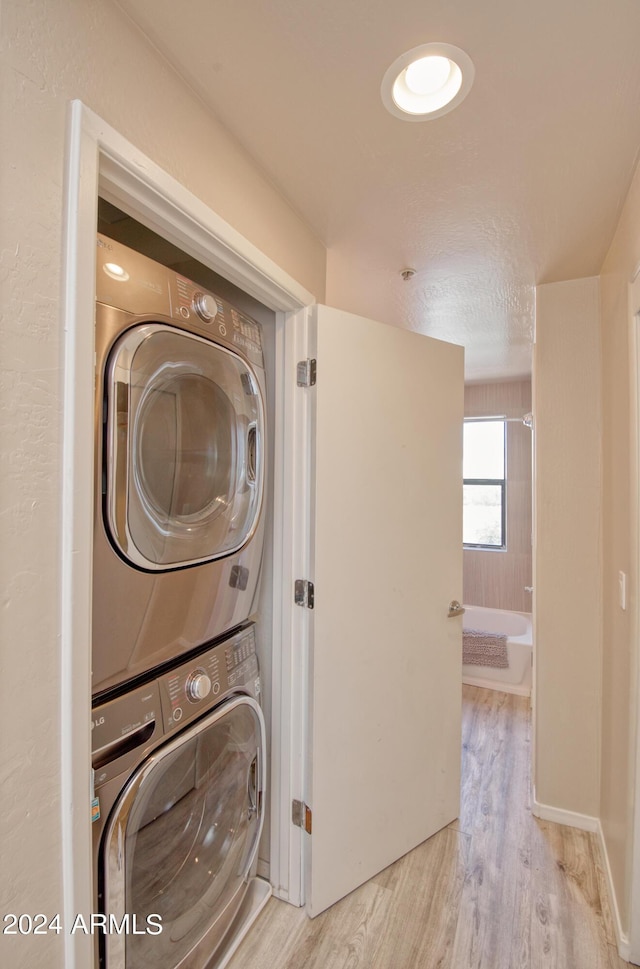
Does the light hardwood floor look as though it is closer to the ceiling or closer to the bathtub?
the bathtub

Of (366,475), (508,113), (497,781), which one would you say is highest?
(508,113)

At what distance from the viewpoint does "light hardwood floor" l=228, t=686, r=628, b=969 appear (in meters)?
1.33

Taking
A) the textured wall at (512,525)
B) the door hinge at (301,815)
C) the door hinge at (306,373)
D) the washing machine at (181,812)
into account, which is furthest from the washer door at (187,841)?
the textured wall at (512,525)

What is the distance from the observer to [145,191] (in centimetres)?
93

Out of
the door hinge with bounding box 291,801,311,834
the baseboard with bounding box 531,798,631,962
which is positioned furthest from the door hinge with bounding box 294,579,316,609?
the baseboard with bounding box 531,798,631,962

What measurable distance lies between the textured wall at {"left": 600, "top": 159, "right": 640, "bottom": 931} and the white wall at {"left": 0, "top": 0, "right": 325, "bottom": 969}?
4.72 feet

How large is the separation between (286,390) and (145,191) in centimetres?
70

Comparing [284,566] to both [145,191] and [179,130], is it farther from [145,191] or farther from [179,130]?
[179,130]

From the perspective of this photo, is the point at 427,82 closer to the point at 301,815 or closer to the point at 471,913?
the point at 301,815

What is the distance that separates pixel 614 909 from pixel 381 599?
122 centimetres

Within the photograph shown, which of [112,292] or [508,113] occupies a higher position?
[508,113]

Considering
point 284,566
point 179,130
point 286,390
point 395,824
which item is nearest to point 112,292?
point 179,130

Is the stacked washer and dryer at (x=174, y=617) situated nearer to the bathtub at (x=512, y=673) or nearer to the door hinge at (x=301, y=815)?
the door hinge at (x=301, y=815)

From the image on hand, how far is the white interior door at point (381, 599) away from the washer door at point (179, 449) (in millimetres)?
256
